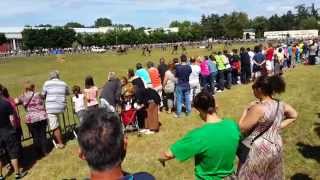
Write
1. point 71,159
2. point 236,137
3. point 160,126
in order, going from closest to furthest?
point 236,137 < point 71,159 < point 160,126

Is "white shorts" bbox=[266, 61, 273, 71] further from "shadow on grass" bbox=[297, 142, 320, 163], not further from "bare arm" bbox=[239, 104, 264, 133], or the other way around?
"bare arm" bbox=[239, 104, 264, 133]

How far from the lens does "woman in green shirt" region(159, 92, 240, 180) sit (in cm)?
452

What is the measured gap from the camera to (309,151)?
11148mm

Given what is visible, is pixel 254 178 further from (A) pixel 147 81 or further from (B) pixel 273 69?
(B) pixel 273 69

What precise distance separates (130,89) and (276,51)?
45.3 ft

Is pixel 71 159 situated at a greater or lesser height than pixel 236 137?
lesser

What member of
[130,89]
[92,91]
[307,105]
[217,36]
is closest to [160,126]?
[130,89]

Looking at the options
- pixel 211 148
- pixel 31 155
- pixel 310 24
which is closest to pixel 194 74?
pixel 31 155

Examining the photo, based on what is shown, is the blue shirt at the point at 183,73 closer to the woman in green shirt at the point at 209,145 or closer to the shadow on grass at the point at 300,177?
the shadow on grass at the point at 300,177

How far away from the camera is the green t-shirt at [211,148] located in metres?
4.51

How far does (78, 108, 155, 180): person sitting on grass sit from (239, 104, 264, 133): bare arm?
101 inches

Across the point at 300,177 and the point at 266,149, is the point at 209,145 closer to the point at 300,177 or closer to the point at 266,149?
the point at 266,149

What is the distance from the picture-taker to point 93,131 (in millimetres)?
2707

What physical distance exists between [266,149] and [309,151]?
632cm
